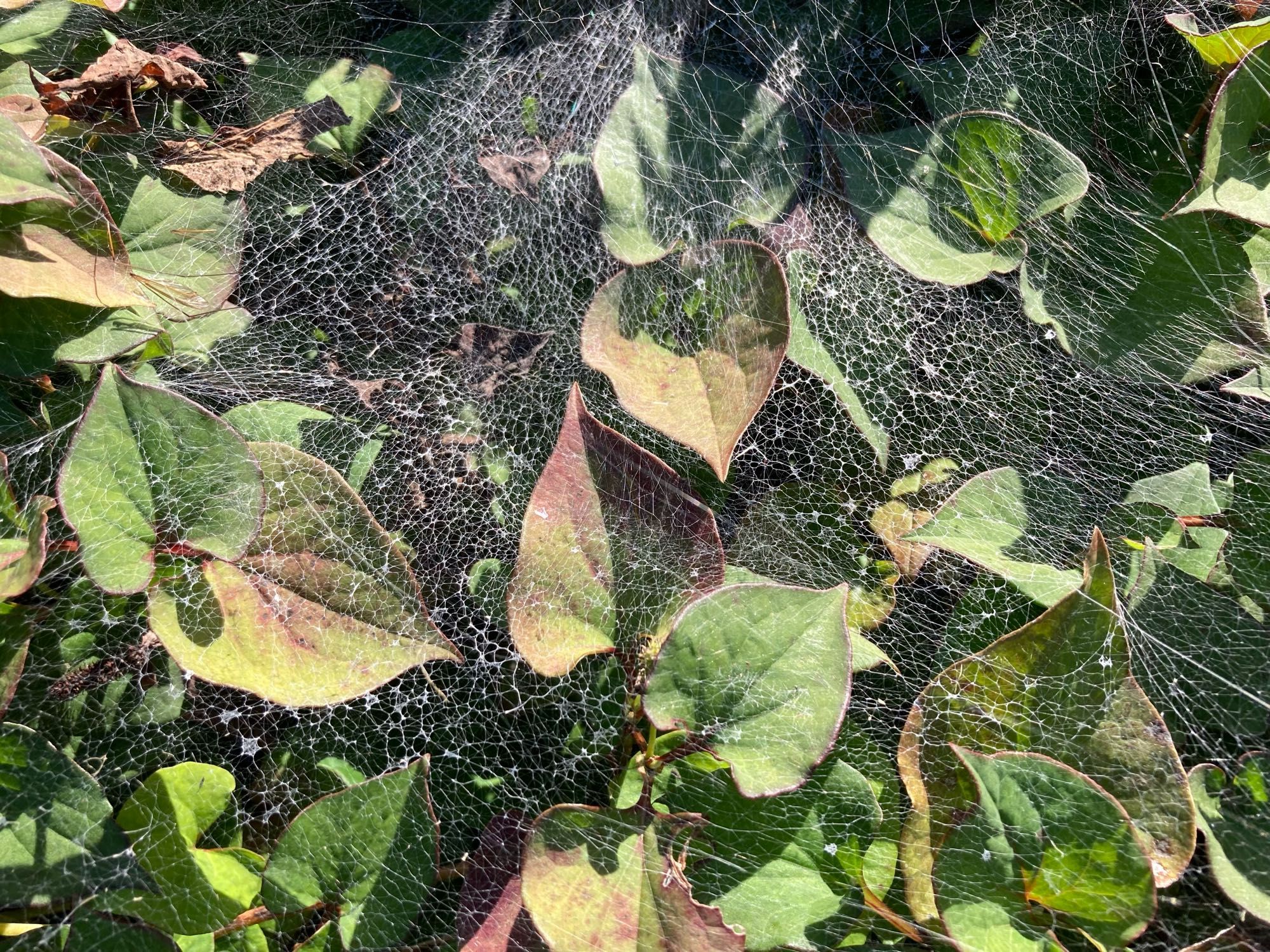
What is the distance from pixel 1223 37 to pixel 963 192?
0.36 m

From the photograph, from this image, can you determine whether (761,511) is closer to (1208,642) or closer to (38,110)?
(1208,642)

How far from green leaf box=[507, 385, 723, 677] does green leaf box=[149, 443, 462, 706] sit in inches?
4.2

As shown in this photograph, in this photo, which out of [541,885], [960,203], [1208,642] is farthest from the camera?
[960,203]

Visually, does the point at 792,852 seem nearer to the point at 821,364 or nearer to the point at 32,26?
the point at 821,364

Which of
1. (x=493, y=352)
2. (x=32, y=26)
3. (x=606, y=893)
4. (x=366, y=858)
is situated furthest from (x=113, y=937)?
(x=32, y=26)

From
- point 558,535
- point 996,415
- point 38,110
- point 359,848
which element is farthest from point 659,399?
point 38,110

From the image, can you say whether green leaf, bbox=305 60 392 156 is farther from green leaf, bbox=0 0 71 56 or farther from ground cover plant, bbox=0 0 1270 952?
green leaf, bbox=0 0 71 56

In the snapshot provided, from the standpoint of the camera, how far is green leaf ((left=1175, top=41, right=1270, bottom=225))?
3.19 feet

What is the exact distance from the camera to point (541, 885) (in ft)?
2.46

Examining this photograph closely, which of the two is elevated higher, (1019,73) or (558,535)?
(1019,73)

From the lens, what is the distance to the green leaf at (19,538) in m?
0.80

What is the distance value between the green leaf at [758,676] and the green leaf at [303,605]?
24 centimetres

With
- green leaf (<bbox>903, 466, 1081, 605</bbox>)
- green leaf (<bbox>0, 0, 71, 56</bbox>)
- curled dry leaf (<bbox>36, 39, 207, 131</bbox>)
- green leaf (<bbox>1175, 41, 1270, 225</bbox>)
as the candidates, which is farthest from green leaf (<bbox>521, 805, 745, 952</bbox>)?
green leaf (<bbox>0, 0, 71, 56</bbox>)

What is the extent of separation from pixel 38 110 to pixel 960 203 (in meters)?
1.25
